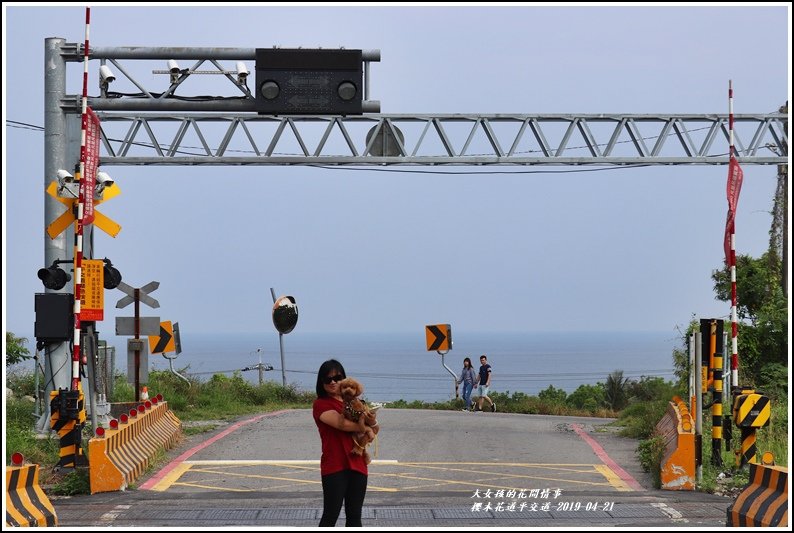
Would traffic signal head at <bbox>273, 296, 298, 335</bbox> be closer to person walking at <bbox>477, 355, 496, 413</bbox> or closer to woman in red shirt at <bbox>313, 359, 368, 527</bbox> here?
person walking at <bbox>477, 355, 496, 413</bbox>

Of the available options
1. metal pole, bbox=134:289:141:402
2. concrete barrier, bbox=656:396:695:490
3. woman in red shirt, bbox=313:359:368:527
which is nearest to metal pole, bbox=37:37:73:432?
metal pole, bbox=134:289:141:402

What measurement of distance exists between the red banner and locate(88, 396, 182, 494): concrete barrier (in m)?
2.75

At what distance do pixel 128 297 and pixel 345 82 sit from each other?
5.80 metres

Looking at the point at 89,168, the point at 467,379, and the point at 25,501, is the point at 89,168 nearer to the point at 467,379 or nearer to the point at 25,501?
the point at 25,501

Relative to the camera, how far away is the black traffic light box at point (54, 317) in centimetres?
1730

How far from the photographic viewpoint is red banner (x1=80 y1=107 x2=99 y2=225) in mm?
15391

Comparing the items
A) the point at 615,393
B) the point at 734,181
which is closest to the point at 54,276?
the point at 734,181

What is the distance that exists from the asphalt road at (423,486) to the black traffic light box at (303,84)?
5.59 m

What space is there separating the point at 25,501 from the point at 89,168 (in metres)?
6.45

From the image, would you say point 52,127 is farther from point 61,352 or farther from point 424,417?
point 424,417

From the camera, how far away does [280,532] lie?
29.5ft

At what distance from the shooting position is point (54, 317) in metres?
17.5

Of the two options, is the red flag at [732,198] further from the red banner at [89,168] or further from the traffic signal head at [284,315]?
the traffic signal head at [284,315]

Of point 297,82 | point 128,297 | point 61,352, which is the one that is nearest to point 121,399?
point 128,297
